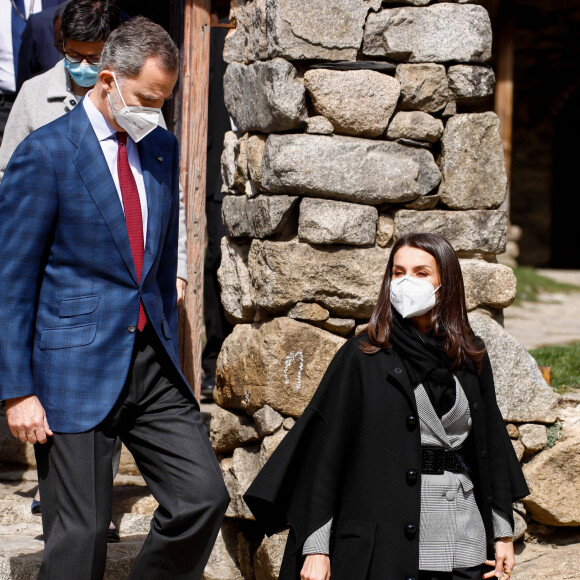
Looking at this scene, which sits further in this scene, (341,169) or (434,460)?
(341,169)

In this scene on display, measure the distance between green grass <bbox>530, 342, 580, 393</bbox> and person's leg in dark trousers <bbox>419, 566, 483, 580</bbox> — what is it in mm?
1620

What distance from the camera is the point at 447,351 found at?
2.81 metres

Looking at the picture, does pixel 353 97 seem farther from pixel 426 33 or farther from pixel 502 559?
pixel 502 559

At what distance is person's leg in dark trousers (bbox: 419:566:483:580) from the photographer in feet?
8.84

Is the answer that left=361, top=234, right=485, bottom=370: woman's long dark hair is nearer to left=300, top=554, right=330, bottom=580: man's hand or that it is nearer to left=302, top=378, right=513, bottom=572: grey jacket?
left=302, top=378, right=513, bottom=572: grey jacket

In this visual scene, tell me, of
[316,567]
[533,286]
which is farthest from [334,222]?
[533,286]

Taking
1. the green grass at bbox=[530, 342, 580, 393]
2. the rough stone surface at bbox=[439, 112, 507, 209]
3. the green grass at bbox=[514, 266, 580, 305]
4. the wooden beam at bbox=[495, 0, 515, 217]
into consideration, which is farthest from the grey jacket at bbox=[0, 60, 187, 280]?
the wooden beam at bbox=[495, 0, 515, 217]

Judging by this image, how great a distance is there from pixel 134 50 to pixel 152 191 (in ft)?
1.38

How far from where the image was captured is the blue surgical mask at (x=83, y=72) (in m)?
3.55

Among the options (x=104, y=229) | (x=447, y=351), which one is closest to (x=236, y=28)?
(x=104, y=229)

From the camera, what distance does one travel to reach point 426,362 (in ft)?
9.04

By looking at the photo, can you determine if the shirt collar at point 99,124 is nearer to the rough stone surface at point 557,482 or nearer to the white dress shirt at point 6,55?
the white dress shirt at point 6,55

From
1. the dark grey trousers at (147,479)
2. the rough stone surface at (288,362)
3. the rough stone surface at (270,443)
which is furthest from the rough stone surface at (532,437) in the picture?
the dark grey trousers at (147,479)

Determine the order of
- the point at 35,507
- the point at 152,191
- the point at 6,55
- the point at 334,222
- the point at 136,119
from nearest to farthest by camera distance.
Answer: the point at 136,119 → the point at 152,191 → the point at 334,222 → the point at 35,507 → the point at 6,55
